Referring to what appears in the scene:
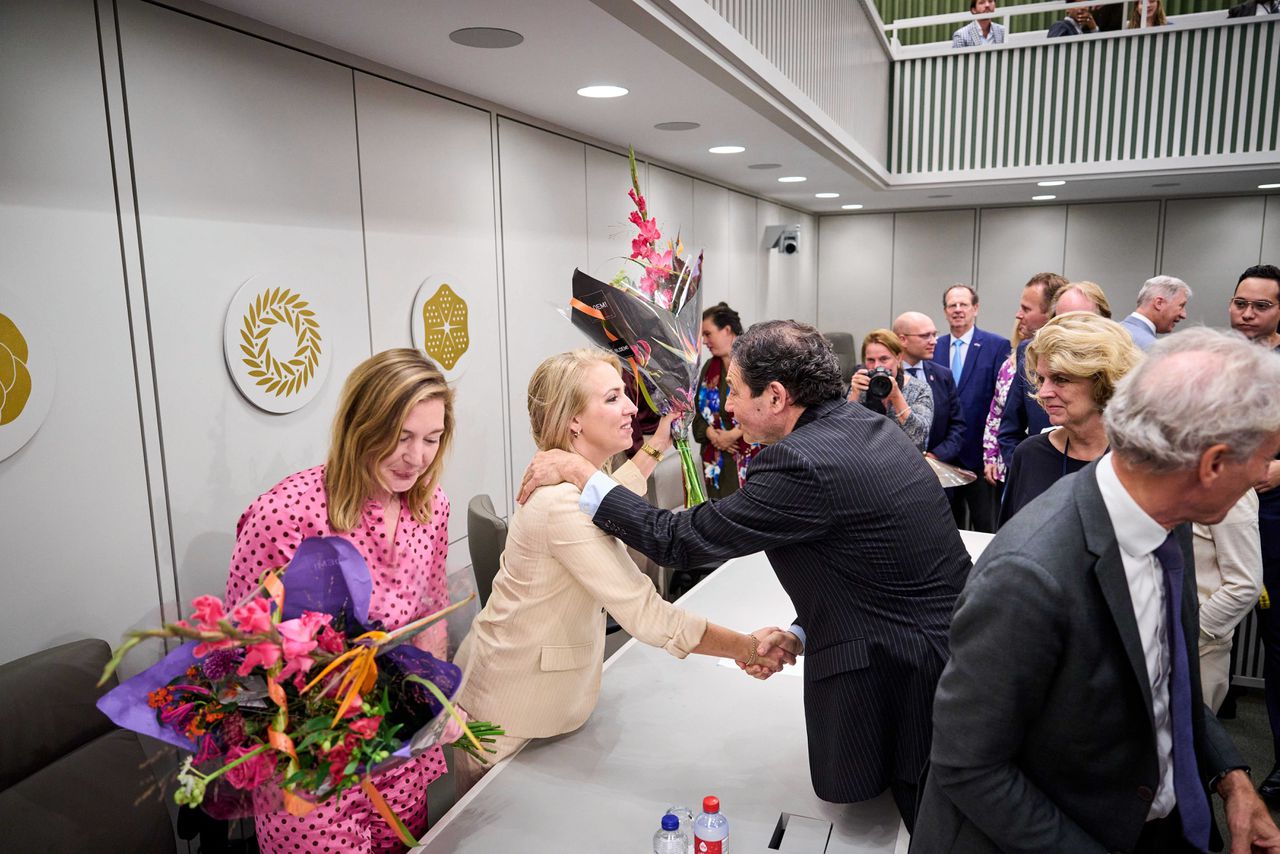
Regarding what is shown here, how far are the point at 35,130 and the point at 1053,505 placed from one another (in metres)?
2.34

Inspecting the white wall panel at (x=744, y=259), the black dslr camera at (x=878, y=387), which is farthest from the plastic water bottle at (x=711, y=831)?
the white wall panel at (x=744, y=259)

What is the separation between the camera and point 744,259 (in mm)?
7305

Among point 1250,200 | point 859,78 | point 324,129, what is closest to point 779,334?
point 324,129

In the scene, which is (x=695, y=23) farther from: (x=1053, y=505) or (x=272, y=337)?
(x=1053, y=505)

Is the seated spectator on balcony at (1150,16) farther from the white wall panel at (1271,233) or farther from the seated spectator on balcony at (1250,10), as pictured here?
the white wall panel at (1271,233)

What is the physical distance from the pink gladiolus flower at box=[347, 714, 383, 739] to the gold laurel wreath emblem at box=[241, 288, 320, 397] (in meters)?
1.77

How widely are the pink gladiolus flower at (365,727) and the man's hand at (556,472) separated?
2.37 ft

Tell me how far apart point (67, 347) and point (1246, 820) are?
2708mm

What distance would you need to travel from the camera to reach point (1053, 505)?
1.19m

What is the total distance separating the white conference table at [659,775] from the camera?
1529 mm

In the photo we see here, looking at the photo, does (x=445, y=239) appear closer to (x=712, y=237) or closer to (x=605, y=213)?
(x=605, y=213)

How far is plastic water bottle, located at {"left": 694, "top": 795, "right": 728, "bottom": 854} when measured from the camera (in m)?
1.40

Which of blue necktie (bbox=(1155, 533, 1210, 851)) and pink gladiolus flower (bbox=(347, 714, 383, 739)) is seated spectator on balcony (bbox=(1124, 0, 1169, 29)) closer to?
blue necktie (bbox=(1155, 533, 1210, 851))

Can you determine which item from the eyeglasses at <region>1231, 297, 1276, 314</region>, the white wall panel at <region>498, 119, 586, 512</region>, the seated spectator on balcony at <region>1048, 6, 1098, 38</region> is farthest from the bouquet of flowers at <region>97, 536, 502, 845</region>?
the seated spectator on balcony at <region>1048, 6, 1098, 38</region>
